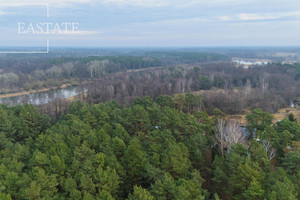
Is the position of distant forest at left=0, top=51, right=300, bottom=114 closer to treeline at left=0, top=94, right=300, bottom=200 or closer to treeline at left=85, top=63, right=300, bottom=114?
treeline at left=85, top=63, right=300, bottom=114

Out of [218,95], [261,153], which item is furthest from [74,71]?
[261,153]

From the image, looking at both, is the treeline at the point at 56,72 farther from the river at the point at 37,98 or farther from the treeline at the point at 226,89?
the treeline at the point at 226,89

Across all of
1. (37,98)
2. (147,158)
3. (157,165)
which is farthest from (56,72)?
(157,165)

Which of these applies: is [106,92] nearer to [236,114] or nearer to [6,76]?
[236,114]

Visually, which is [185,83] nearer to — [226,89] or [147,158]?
[226,89]

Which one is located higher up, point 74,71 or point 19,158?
point 74,71

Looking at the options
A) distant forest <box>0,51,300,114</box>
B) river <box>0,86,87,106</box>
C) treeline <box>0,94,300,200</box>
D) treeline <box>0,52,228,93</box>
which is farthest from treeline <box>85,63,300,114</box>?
treeline <box>0,52,228,93</box>

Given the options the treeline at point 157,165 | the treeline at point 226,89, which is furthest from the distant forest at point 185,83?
the treeline at point 157,165

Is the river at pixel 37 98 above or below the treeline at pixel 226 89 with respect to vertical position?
below
